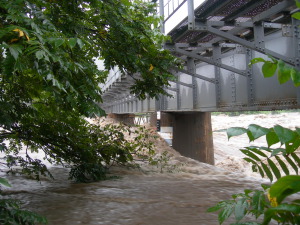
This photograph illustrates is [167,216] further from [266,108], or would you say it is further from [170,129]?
[170,129]

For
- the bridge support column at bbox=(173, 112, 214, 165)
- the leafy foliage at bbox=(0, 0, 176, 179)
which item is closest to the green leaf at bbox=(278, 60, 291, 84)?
the leafy foliage at bbox=(0, 0, 176, 179)

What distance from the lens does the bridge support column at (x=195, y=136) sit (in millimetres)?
13961

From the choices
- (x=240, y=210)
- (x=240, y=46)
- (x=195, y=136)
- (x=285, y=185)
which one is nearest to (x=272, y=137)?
(x=285, y=185)

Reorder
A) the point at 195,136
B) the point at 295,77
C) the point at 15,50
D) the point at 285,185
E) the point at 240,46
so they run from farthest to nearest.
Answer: the point at 195,136, the point at 240,46, the point at 15,50, the point at 295,77, the point at 285,185

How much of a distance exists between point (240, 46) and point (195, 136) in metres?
6.54

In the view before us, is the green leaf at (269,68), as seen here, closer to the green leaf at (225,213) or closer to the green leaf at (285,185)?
the green leaf at (285,185)

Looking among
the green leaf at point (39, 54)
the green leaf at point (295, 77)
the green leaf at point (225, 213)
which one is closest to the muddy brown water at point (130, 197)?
Answer: the green leaf at point (39, 54)

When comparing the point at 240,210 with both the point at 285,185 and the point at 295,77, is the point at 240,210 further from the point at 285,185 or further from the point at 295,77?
the point at 295,77

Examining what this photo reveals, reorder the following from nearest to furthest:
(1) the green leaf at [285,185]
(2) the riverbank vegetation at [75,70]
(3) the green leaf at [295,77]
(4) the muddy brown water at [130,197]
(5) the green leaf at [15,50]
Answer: (1) the green leaf at [285,185], (3) the green leaf at [295,77], (5) the green leaf at [15,50], (2) the riverbank vegetation at [75,70], (4) the muddy brown water at [130,197]

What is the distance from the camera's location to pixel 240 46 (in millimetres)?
8430

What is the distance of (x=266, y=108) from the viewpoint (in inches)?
299

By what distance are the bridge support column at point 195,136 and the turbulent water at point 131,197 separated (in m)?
5.92

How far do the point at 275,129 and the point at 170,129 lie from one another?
1465cm

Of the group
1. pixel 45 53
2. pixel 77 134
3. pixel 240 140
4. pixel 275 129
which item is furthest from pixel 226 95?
pixel 240 140
